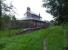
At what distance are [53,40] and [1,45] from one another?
3.61m

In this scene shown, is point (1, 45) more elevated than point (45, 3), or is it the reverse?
point (45, 3)

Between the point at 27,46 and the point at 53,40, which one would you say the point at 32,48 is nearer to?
the point at 27,46

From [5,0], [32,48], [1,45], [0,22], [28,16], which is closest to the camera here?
[32,48]

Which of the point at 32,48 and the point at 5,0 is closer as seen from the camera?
the point at 32,48

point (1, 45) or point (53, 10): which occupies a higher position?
point (53, 10)

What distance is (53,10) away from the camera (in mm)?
30750

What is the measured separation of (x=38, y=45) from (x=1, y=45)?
2.63 meters

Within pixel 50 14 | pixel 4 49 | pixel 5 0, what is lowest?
pixel 4 49

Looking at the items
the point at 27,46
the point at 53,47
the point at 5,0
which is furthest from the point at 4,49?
the point at 5,0

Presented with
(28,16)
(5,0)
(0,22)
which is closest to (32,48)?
(0,22)

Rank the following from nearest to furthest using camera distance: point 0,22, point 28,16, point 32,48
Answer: point 32,48, point 0,22, point 28,16

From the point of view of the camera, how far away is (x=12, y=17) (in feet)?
114

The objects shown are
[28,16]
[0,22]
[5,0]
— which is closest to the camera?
[0,22]

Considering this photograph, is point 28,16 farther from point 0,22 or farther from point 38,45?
point 38,45
